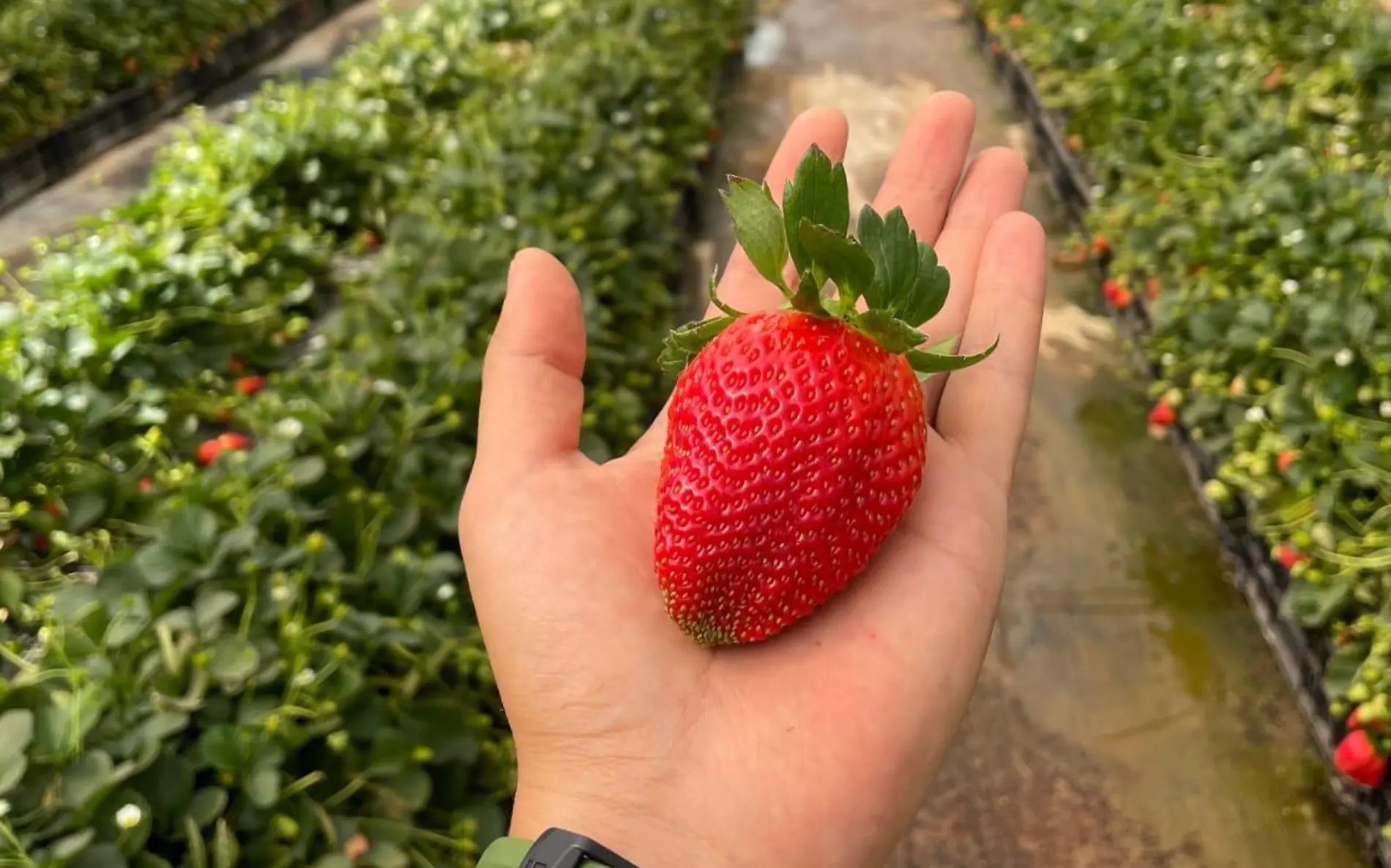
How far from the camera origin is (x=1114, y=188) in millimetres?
2643

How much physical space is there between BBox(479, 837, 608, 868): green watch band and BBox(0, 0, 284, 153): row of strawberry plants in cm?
270

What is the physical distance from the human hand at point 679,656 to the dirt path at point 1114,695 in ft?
2.49

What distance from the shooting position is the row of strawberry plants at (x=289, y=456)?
1.06 meters

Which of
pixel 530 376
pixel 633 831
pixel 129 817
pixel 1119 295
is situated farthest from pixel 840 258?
pixel 1119 295

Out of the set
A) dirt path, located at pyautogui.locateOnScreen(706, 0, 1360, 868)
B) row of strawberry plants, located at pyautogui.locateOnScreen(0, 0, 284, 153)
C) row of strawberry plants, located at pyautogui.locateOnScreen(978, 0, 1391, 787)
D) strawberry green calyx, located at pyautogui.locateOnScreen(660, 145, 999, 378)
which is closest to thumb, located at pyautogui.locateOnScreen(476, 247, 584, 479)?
strawberry green calyx, located at pyautogui.locateOnScreen(660, 145, 999, 378)

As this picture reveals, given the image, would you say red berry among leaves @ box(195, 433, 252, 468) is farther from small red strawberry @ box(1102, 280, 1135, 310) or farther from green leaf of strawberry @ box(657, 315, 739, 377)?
small red strawberry @ box(1102, 280, 1135, 310)

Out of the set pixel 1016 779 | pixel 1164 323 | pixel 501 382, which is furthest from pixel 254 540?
pixel 1164 323

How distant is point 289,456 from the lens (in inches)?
55.0

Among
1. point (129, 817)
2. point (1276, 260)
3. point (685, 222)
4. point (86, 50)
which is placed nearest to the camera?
point (129, 817)

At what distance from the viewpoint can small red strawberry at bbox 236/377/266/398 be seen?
178 centimetres

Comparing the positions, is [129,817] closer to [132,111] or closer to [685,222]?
[685,222]

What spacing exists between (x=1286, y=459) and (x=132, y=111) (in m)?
3.31

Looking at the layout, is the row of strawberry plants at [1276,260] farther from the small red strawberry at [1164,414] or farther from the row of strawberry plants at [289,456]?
the row of strawberry plants at [289,456]

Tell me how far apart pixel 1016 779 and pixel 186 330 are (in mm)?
1695
